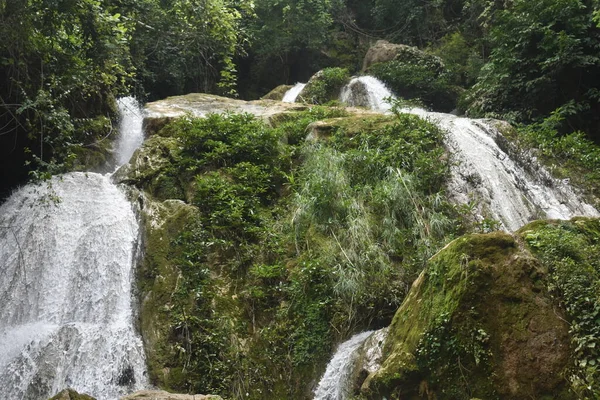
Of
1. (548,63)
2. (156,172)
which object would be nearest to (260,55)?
(548,63)

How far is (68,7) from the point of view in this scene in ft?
22.6

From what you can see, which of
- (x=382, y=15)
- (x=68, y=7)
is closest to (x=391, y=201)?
(x=68, y=7)

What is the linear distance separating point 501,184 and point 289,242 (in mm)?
3868

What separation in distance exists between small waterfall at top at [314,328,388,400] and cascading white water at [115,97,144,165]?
738 cm

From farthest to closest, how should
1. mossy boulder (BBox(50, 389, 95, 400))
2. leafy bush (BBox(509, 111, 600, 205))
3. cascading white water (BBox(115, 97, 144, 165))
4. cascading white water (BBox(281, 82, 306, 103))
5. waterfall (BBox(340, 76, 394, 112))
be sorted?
cascading white water (BBox(281, 82, 306, 103))
waterfall (BBox(340, 76, 394, 112))
cascading white water (BBox(115, 97, 144, 165))
leafy bush (BBox(509, 111, 600, 205))
mossy boulder (BBox(50, 389, 95, 400))

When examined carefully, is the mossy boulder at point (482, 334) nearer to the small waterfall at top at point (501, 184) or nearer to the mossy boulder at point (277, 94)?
the small waterfall at top at point (501, 184)

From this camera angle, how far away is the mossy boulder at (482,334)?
13.4 ft

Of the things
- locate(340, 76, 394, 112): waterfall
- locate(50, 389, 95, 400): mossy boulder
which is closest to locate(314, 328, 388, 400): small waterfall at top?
locate(50, 389, 95, 400): mossy boulder

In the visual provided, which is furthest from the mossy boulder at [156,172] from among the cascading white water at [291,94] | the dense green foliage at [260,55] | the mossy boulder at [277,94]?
the mossy boulder at [277,94]

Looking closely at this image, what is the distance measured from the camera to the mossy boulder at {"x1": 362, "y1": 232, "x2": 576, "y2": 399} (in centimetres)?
409

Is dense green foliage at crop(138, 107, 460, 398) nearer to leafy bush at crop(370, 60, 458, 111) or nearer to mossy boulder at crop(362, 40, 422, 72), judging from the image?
leafy bush at crop(370, 60, 458, 111)

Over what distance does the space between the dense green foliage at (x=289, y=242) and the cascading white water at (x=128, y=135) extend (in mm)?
1930

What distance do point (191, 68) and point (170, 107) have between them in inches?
219

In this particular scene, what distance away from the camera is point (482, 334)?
4344 millimetres
